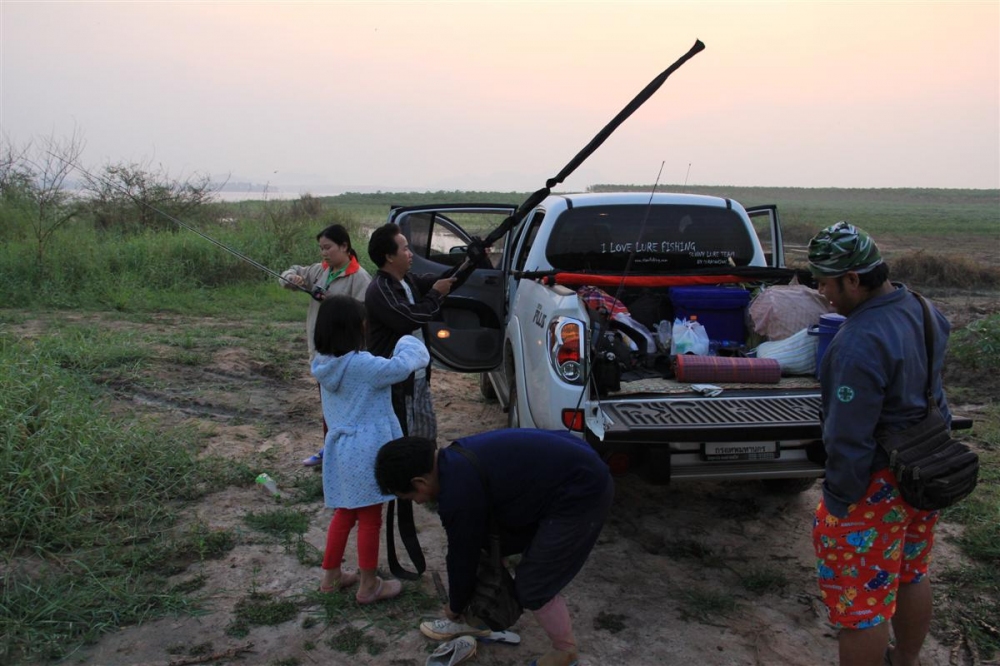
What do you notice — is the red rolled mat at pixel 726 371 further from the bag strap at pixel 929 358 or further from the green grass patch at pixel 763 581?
the bag strap at pixel 929 358

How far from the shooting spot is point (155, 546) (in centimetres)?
397

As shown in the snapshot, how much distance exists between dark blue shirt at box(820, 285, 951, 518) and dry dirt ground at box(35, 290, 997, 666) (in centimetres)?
117

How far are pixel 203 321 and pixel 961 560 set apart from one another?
28.5ft

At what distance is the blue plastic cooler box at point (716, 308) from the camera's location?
499 cm

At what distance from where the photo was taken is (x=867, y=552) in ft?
8.32

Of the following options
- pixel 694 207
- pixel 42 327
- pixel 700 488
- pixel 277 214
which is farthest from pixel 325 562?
pixel 277 214

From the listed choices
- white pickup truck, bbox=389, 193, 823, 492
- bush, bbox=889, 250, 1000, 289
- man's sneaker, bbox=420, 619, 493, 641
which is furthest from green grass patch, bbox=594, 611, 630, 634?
bush, bbox=889, 250, 1000, 289

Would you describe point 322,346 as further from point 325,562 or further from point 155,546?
point 155,546

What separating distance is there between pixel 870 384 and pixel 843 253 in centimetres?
41

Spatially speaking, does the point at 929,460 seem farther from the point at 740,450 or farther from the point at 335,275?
the point at 335,275

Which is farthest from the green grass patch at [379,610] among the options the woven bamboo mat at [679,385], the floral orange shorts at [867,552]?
the floral orange shorts at [867,552]

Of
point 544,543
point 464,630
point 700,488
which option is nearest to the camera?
point 544,543

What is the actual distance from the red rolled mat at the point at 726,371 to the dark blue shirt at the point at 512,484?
5.37 ft

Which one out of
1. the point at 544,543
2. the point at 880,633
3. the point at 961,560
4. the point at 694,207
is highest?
the point at 694,207
